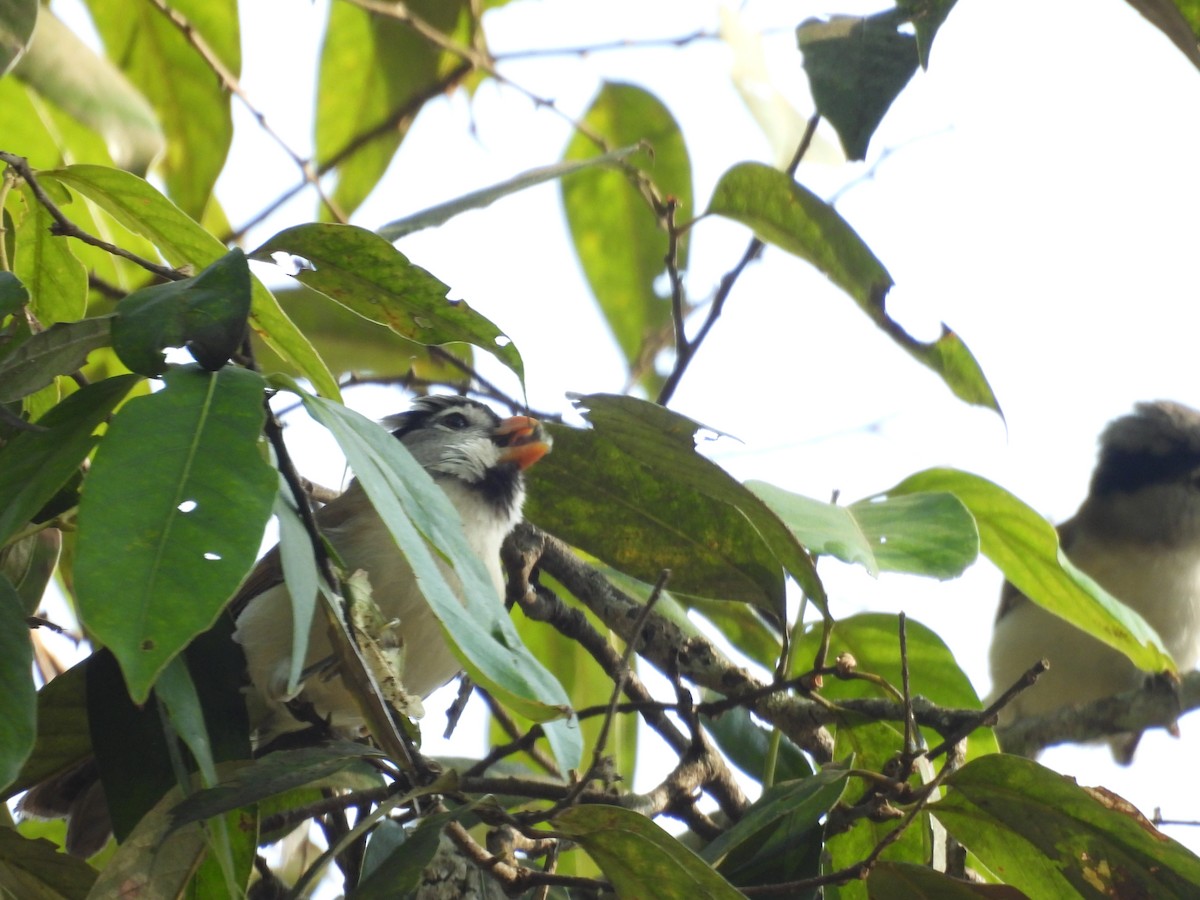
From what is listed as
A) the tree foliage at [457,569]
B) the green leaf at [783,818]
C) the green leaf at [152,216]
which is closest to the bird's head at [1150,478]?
the tree foliage at [457,569]

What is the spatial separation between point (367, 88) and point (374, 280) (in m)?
2.24

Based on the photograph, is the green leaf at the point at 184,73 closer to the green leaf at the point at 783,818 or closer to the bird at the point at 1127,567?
the green leaf at the point at 783,818

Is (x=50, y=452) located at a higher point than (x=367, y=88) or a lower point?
lower

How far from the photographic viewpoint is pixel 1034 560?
230 cm

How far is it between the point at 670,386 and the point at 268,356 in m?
0.95

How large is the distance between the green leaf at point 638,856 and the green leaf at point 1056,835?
52cm

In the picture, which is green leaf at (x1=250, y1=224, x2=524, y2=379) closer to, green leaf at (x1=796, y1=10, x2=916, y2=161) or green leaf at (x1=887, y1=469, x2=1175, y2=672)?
green leaf at (x1=796, y1=10, x2=916, y2=161)

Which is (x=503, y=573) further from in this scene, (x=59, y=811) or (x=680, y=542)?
(x=59, y=811)

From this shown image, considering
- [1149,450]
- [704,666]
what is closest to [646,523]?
[704,666]

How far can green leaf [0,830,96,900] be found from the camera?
1.66 m

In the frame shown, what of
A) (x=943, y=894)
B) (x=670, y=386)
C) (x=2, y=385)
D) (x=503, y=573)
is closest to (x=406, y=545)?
(x=2, y=385)

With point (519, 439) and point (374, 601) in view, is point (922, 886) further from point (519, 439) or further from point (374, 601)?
point (519, 439)

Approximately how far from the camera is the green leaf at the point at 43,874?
5.43 ft

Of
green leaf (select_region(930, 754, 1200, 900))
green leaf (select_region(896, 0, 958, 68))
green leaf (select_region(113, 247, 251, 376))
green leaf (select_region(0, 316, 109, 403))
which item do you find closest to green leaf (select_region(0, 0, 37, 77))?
green leaf (select_region(0, 316, 109, 403))
